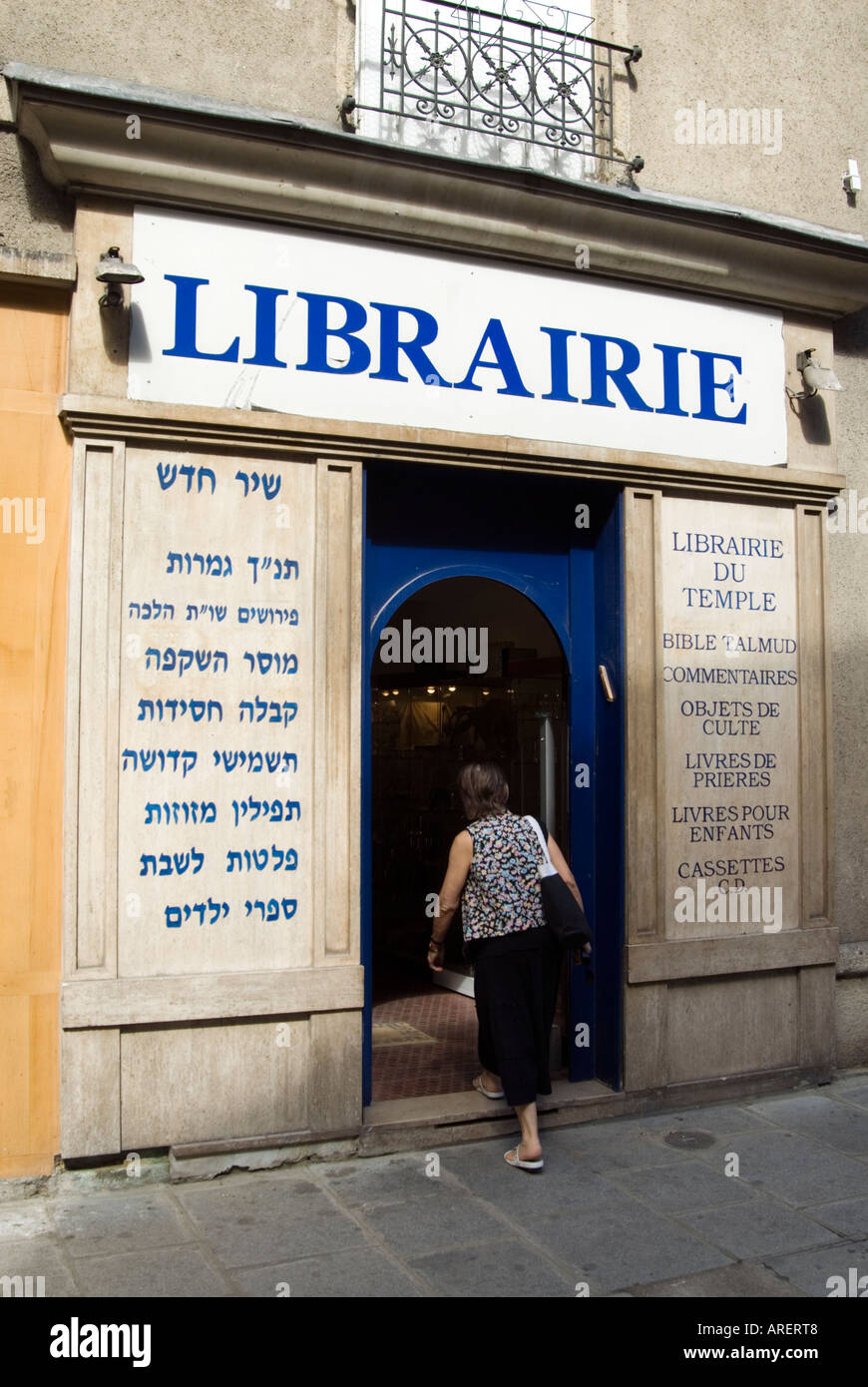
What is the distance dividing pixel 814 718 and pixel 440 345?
2.87 m

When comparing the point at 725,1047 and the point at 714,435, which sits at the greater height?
the point at 714,435

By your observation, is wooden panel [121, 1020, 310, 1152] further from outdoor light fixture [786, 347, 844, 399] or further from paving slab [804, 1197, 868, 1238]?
outdoor light fixture [786, 347, 844, 399]

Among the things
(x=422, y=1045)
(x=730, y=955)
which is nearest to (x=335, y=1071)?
(x=422, y=1045)

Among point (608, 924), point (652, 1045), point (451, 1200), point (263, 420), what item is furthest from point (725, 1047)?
point (263, 420)

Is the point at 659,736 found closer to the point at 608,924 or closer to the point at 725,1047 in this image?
the point at 608,924

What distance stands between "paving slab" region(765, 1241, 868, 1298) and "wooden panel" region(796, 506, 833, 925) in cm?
230

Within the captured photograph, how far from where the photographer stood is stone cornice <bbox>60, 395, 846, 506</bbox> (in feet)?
15.7

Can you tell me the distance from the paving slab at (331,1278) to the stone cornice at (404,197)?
13.9ft

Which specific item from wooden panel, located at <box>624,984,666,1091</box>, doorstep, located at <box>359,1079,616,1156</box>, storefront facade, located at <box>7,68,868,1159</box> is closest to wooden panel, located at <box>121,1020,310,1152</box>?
storefront facade, located at <box>7,68,868,1159</box>

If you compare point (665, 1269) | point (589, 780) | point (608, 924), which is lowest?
point (665, 1269)

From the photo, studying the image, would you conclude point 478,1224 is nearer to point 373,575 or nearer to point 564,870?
point 564,870

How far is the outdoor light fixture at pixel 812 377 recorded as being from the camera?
6.20 meters

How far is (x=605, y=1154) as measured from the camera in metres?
5.12

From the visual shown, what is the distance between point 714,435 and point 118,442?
312 centimetres
